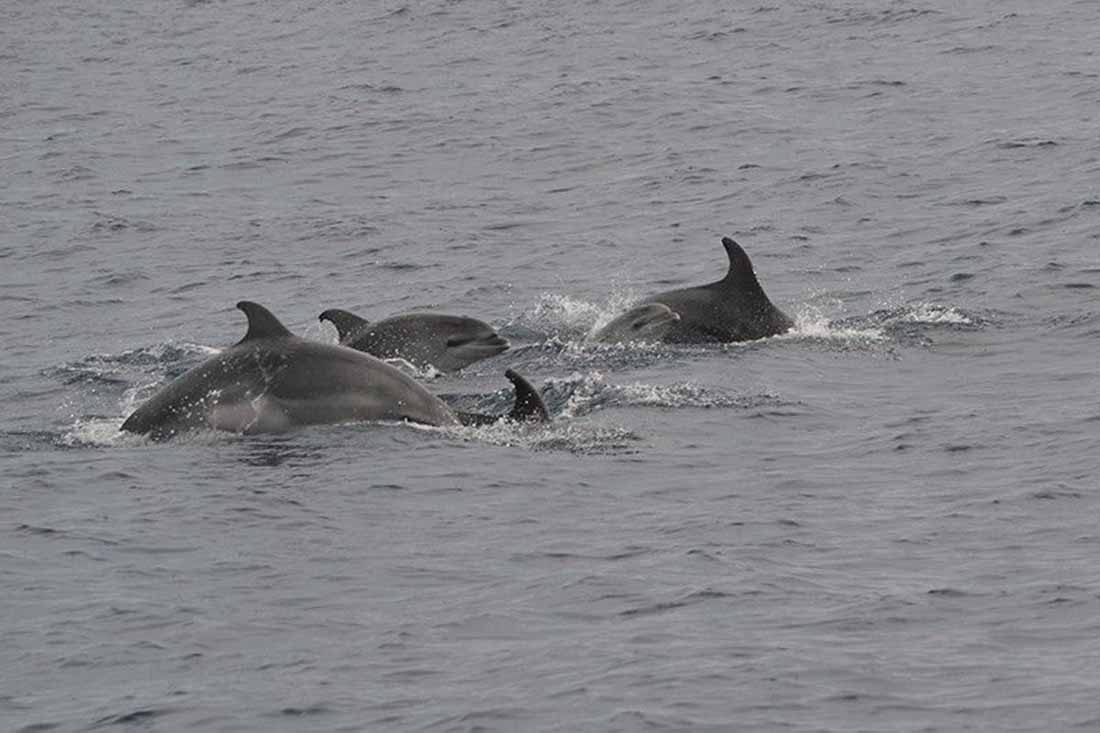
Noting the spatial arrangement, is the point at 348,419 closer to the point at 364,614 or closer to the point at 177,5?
the point at 364,614

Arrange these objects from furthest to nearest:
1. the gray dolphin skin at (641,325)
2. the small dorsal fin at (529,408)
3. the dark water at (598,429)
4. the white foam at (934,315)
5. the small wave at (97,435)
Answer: the white foam at (934,315) < the gray dolphin skin at (641,325) < the small wave at (97,435) < the small dorsal fin at (529,408) < the dark water at (598,429)

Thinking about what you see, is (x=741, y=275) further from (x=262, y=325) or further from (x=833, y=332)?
(x=262, y=325)

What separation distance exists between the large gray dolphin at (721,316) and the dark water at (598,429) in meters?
0.34

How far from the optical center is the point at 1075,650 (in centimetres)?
1590

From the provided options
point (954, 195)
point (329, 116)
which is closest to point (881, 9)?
point (329, 116)

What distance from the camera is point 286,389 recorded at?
2169 centimetres

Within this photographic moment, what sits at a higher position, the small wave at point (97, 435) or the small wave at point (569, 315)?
the small wave at point (97, 435)

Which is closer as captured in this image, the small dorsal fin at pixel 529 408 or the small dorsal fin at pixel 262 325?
the small dorsal fin at pixel 262 325

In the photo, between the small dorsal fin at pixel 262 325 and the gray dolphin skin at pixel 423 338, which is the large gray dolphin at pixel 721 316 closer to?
the gray dolphin skin at pixel 423 338

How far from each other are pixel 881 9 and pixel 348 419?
37.4 m

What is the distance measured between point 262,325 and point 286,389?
0.58 meters

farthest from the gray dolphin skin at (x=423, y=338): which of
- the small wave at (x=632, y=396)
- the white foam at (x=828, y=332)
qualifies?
the white foam at (x=828, y=332)

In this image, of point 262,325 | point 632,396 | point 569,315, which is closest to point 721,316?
point 569,315

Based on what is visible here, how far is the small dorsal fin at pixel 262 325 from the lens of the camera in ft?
70.5
